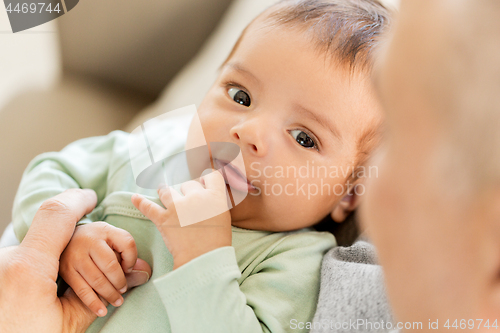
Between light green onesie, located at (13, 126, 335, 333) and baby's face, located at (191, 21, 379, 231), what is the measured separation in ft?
0.23

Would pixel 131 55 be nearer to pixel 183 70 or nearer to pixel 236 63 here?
pixel 183 70

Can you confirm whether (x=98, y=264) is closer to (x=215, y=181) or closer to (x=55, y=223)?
(x=55, y=223)

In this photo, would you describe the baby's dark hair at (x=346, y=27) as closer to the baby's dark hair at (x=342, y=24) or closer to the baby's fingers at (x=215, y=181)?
the baby's dark hair at (x=342, y=24)

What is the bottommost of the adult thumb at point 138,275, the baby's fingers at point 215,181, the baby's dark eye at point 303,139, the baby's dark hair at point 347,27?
the adult thumb at point 138,275

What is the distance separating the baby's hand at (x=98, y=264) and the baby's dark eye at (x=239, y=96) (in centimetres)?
29

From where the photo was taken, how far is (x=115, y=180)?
0.71 meters

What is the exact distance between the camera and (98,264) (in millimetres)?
538

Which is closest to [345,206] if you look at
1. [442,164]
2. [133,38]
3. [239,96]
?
[239,96]

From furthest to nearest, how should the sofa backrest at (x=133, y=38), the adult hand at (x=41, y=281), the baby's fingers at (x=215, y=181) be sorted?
the sofa backrest at (x=133, y=38) → the baby's fingers at (x=215, y=181) → the adult hand at (x=41, y=281)

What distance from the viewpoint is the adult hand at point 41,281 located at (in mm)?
485

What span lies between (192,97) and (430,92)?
0.92 m

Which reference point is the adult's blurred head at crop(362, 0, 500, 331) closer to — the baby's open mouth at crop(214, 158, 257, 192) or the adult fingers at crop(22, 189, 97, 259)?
the baby's open mouth at crop(214, 158, 257, 192)

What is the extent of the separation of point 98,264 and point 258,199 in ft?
0.88

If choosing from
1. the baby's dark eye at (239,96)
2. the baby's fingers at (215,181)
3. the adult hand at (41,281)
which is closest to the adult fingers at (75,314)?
the adult hand at (41,281)
